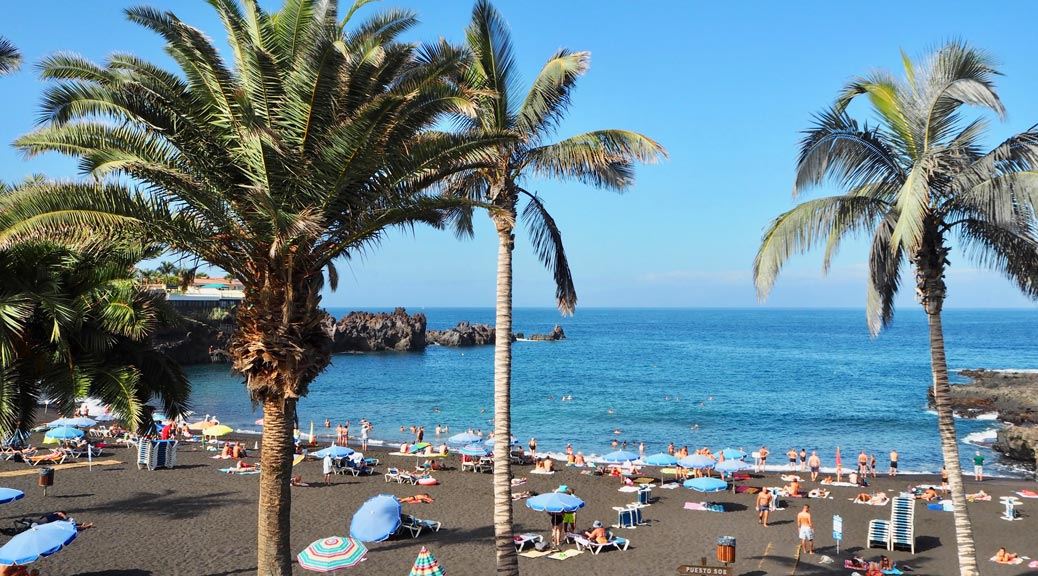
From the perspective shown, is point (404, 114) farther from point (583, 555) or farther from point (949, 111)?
point (583, 555)

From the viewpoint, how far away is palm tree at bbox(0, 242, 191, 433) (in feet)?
39.1

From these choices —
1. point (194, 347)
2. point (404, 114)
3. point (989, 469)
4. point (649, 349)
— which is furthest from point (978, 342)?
point (404, 114)

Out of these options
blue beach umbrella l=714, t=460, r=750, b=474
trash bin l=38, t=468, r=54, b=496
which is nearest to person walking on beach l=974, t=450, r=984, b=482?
blue beach umbrella l=714, t=460, r=750, b=474

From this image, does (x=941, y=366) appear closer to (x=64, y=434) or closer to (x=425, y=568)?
(x=425, y=568)

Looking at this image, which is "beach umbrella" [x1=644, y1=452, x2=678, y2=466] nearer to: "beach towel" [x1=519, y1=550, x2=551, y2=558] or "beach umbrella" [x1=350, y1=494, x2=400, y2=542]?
"beach towel" [x1=519, y1=550, x2=551, y2=558]

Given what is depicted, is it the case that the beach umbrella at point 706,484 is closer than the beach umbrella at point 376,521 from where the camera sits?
No

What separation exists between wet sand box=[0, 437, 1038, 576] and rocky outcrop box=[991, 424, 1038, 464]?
9064 millimetres

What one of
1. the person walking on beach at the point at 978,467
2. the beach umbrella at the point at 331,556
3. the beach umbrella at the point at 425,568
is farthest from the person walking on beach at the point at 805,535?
the person walking on beach at the point at 978,467

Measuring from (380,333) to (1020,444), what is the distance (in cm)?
9503

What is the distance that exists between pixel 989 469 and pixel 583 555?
91.9 ft

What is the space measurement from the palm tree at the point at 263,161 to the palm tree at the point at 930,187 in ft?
17.5

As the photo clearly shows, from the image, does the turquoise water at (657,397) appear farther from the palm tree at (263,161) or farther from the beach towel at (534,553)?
the palm tree at (263,161)

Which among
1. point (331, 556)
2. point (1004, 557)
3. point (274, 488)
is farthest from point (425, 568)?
point (1004, 557)

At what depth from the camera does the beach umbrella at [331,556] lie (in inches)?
590
